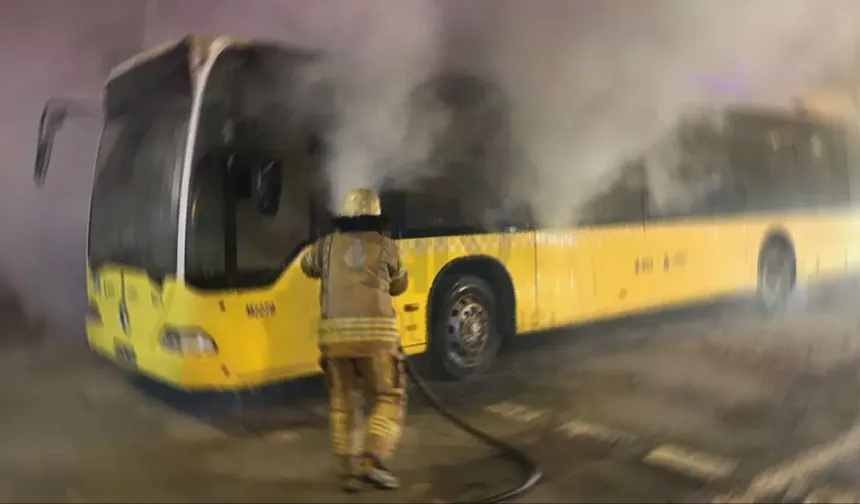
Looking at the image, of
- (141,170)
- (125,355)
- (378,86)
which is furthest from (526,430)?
(141,170)

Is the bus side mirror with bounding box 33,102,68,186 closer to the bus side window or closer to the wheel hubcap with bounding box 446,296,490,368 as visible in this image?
the bus side window

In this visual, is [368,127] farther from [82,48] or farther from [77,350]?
[77,350]

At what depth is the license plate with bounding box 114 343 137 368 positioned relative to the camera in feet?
8.99

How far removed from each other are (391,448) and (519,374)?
3.00ft

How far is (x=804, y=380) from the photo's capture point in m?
3.02

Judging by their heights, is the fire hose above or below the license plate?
below

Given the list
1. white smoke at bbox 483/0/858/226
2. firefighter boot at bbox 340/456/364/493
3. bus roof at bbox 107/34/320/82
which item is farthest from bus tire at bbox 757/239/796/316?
bus roof at bbox 107/34/320/82

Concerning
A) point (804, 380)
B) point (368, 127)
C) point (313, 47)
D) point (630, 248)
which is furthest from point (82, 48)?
point (804, 380)

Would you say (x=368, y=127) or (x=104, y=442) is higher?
(x=368, y=127)

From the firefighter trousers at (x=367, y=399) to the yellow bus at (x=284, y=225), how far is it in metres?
0.39

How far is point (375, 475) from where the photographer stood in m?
2.20

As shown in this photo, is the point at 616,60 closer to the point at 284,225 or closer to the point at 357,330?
the point at 284,225

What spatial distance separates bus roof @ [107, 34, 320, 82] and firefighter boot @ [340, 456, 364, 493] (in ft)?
4.55

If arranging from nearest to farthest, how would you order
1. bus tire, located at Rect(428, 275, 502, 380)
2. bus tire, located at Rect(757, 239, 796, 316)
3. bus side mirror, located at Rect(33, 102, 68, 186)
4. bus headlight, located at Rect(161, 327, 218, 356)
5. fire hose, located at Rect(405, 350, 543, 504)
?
fire hose, located at Rect(405, 350, 543, 504), bus headlight, located at Rect(161, 327, 218, 356), bus side mirror, located at Rect(33, 102, 68, 186), bus tire, located at Rect(428, 275, 502, 380), bus tire, located at Rect(757, 239, 796, 316)
